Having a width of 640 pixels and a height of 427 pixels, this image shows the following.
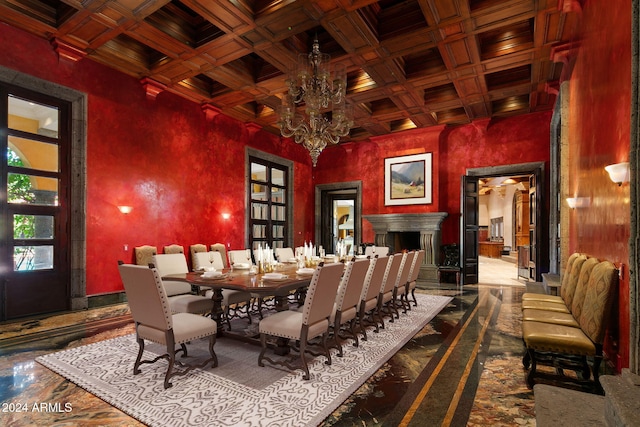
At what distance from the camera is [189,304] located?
375 cm

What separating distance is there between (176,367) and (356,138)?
8194 mm

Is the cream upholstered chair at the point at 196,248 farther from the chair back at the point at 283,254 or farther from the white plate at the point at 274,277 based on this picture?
the white plate at the point at 274,277

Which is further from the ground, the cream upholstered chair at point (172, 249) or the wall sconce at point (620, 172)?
the wall sconce at point (620, 172)

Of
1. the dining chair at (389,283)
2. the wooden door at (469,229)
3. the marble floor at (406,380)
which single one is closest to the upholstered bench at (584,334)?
the marble floor at (406,380)

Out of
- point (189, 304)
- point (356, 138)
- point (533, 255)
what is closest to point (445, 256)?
point (533, 255)

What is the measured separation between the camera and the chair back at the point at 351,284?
3318mm

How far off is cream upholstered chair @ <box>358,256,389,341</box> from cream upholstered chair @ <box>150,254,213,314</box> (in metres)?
1.83

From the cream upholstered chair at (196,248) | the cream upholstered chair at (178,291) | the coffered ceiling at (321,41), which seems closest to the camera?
the cream upholstered chair at (178,291)

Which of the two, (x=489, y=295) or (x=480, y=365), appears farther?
(x=489, y=295)

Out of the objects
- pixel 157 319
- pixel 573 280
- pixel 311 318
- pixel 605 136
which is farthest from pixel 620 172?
pixel 157 319

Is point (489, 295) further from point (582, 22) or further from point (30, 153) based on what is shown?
point (30, 153)

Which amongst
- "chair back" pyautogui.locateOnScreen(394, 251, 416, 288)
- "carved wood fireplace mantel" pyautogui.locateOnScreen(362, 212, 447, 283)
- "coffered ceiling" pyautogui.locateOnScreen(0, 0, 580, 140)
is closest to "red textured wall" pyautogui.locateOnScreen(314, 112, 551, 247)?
"carved wood fireplace mantel" pyautogui.locateOnScreen(362, 212, 447, 283)

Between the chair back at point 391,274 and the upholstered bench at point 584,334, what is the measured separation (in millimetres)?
1786

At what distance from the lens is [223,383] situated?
8.97 ft
